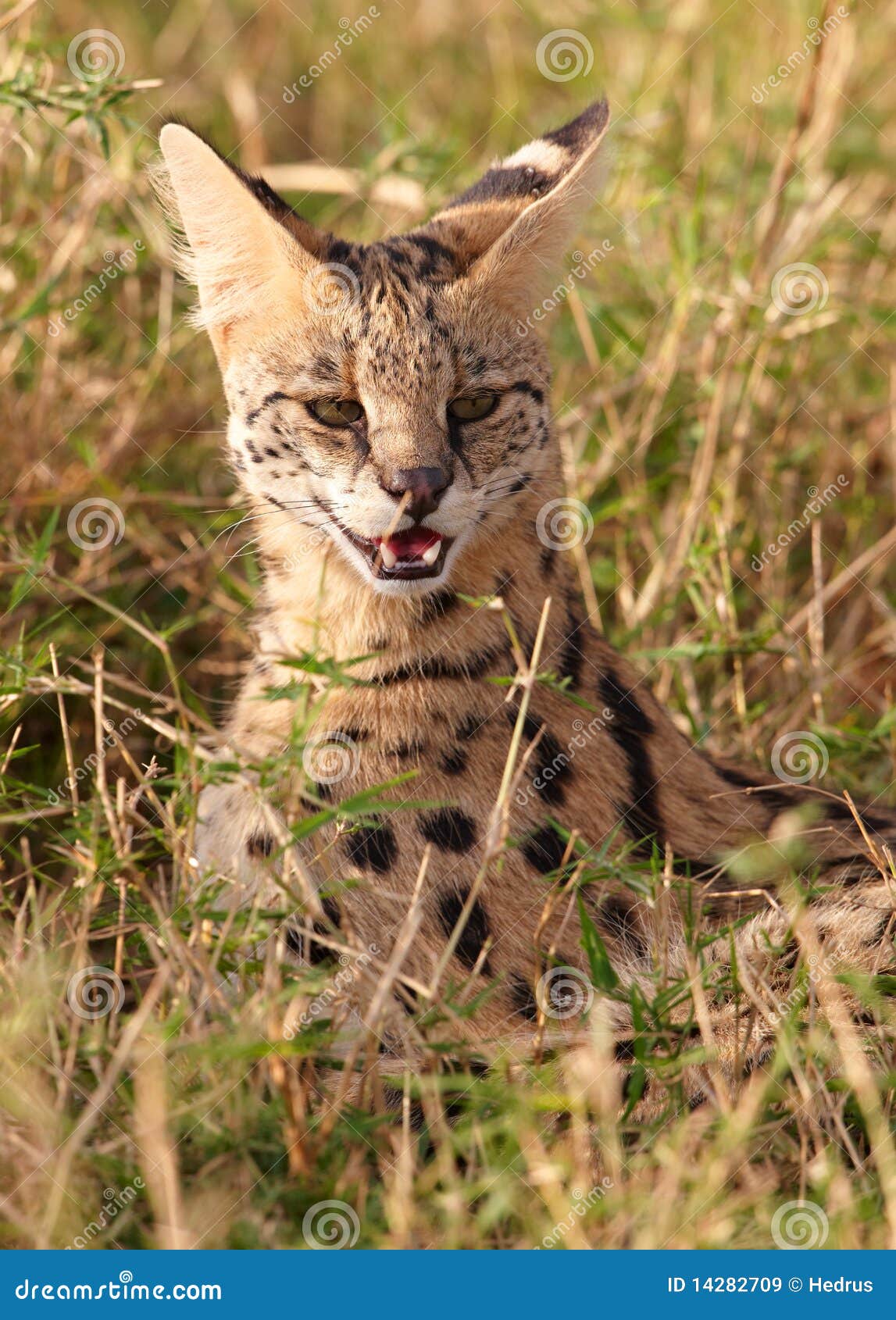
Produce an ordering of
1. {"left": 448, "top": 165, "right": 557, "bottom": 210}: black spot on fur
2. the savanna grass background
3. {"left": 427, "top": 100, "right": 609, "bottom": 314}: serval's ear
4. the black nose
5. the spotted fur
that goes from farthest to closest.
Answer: {"left": 448, "top": 165, "right": 557, "bottom": 210}: black spot on fur → {"left": 427, "top": 100, "right": 609, "bottom": 314}: serval's ear → the spotted fur → the black nose → the savanna grass background

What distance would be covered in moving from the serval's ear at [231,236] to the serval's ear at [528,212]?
1.24 feet

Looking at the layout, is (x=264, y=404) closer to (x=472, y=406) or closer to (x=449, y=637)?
(x=472, y=406)

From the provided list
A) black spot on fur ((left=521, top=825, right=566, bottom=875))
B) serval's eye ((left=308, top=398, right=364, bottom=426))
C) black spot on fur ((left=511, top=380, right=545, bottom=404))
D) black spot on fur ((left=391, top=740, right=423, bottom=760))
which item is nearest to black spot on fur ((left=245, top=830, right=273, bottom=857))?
black spot on fur ((left=391, top=740, right=423, bottom=760))

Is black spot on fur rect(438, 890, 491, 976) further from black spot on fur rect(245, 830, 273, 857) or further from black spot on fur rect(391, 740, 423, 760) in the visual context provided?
black spot on fur rect(245, 830, 273, 857)

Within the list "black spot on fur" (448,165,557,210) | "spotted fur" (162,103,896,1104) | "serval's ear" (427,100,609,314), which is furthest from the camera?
"black spot on fur" (448,165,557,210)

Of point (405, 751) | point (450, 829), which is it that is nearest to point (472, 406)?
point (405, 751)

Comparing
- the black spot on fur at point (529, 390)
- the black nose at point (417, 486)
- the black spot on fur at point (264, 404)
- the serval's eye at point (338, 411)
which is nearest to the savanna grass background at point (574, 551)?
the black spot on fur at point (264, 404)

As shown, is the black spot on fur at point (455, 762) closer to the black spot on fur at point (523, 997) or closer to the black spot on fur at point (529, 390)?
the black spot on fur at point (523, 997)

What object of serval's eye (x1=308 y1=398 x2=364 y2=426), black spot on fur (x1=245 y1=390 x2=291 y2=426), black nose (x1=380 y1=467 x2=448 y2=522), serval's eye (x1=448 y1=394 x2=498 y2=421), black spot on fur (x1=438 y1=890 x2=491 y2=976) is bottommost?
black spot on fur (x1=438 y1=890 x2=491 y2=976)

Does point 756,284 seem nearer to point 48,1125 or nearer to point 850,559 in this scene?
point 850,559

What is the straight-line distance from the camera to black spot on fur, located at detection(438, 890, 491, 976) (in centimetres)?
329

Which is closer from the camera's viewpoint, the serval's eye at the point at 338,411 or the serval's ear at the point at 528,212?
the serval's eye at the point at 338,411

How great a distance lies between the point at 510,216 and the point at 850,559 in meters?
2.18

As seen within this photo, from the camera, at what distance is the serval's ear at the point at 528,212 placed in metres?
3.48
